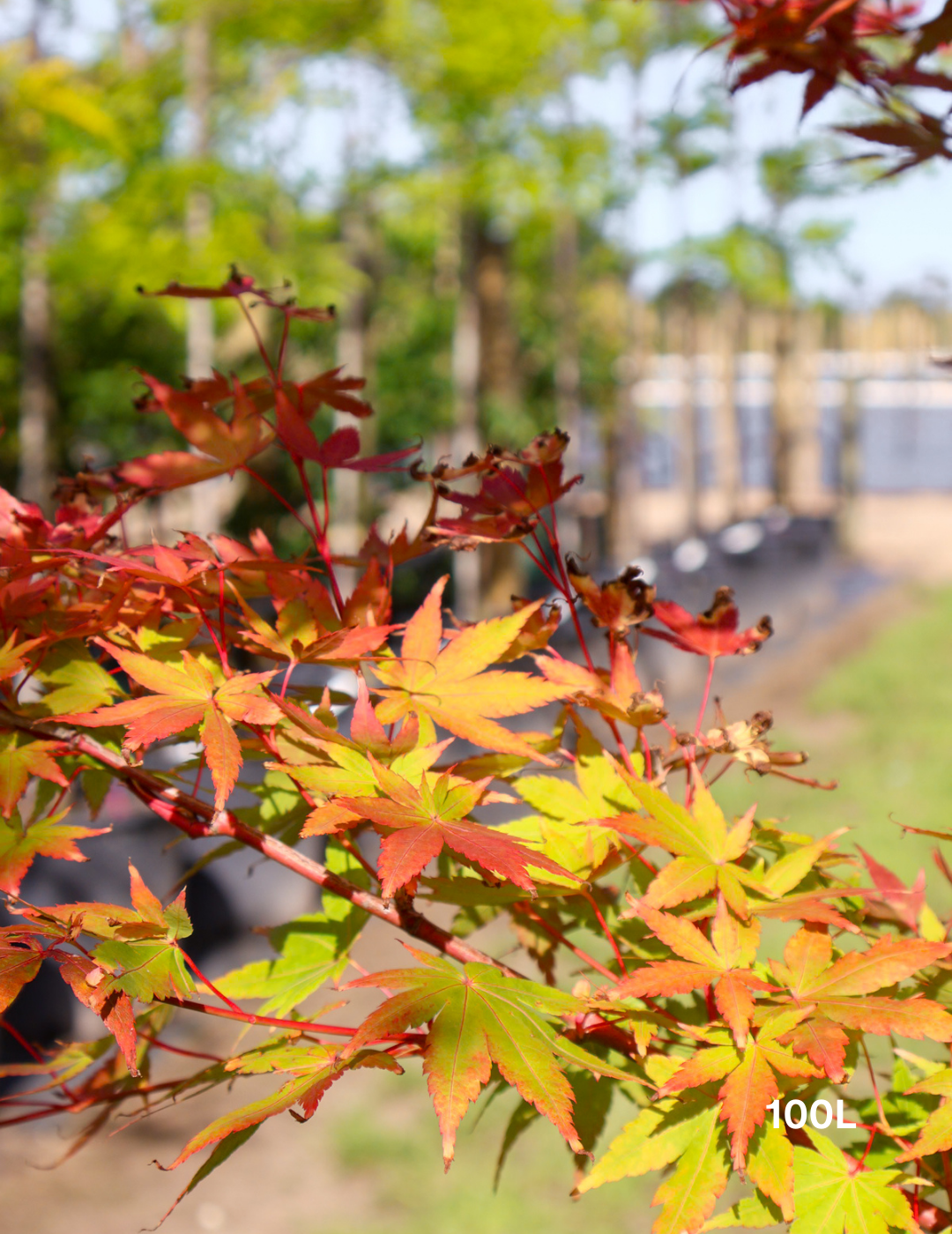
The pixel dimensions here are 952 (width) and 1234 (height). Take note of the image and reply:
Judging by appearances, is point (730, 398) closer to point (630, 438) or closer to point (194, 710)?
point (630, 438)

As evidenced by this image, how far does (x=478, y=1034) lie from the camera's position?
742 millimetres

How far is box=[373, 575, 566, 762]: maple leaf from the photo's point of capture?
88cm

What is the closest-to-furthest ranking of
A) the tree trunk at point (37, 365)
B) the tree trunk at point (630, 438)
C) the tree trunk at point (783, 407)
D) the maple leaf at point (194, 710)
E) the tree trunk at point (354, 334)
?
the maple leaf at point (194, 710), the tree trunk at point (37, 365), the tree trunk at point (354, 334), the tree trunk at point (630, 438), the tree trunk at point (783, 407)

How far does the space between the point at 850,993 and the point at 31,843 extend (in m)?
0.68

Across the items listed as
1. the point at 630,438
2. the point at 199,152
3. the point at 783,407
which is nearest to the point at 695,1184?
the point at 199,152

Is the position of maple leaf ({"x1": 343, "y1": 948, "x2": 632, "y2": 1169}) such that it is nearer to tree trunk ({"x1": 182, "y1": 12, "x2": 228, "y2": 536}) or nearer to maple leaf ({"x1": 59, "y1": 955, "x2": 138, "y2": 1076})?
maple leaf ({"x1": 59, "y1": 955, "x2": 138, "y2": 1076})

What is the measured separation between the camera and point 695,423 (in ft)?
47.6

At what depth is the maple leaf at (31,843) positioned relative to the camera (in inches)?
33.9

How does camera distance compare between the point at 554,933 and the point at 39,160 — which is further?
the point at 39,160

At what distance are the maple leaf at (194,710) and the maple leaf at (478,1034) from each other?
20 centimetres

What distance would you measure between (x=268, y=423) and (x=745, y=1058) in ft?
2.29

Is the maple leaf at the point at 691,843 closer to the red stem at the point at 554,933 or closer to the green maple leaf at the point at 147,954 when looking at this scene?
the red stem at the point at 554,933

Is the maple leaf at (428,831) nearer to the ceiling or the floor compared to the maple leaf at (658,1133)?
nearer to the ceiling

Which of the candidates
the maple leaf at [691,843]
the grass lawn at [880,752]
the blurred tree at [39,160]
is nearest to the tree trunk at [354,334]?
the blurred tree at [39,160]
